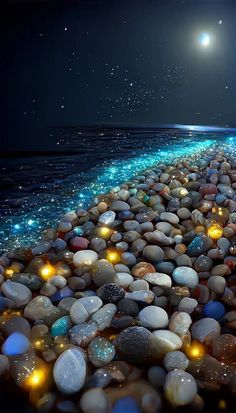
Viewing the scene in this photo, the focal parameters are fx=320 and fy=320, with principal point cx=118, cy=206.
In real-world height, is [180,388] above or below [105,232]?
below

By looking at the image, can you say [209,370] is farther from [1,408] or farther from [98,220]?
[98,220]

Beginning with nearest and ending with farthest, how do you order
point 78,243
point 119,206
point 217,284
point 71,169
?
point 217,284
point 78,243
point 119,206
point 71,169

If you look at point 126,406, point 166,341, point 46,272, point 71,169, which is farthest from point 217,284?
point 71,169

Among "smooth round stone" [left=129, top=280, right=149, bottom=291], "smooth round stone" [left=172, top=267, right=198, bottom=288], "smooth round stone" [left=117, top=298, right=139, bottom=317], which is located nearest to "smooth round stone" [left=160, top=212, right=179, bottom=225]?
"smooth round stone" [left=172, top=267, right=198, bottom=288]

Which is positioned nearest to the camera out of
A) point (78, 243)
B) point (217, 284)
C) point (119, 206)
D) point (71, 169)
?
point (217, 284)

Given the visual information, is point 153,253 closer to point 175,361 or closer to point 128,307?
point 128,307

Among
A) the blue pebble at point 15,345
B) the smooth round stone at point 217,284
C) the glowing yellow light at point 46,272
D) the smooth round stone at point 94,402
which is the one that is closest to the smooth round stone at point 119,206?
the glowing yellow light at point 46,272
